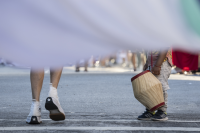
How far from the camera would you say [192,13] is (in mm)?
1097

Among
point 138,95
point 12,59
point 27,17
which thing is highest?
point 27,17

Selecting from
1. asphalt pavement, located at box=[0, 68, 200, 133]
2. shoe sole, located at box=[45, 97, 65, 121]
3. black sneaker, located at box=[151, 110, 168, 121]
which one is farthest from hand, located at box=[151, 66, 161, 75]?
shoe sole, located at box=[45, 97, 65, 121]

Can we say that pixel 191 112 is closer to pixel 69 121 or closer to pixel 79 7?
pixel 69 121

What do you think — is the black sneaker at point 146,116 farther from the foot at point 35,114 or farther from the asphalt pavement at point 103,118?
the foot at point 35,114

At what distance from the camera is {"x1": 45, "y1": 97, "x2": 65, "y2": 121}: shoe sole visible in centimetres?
325

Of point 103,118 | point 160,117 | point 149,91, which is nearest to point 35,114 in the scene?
point 103,118

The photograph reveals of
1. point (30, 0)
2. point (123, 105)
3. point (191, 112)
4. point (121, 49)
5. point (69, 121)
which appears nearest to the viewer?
point (30, 0)

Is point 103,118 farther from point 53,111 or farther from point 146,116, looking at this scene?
point 53,111

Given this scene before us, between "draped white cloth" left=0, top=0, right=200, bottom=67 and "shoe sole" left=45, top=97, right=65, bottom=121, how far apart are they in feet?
7.19

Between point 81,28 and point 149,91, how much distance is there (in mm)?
2692

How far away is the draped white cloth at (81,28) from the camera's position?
101 cm

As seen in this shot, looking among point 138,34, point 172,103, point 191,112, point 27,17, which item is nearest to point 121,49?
point 138,34

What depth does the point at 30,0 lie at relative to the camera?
0.99 meters

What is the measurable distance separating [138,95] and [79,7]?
9.01ft
